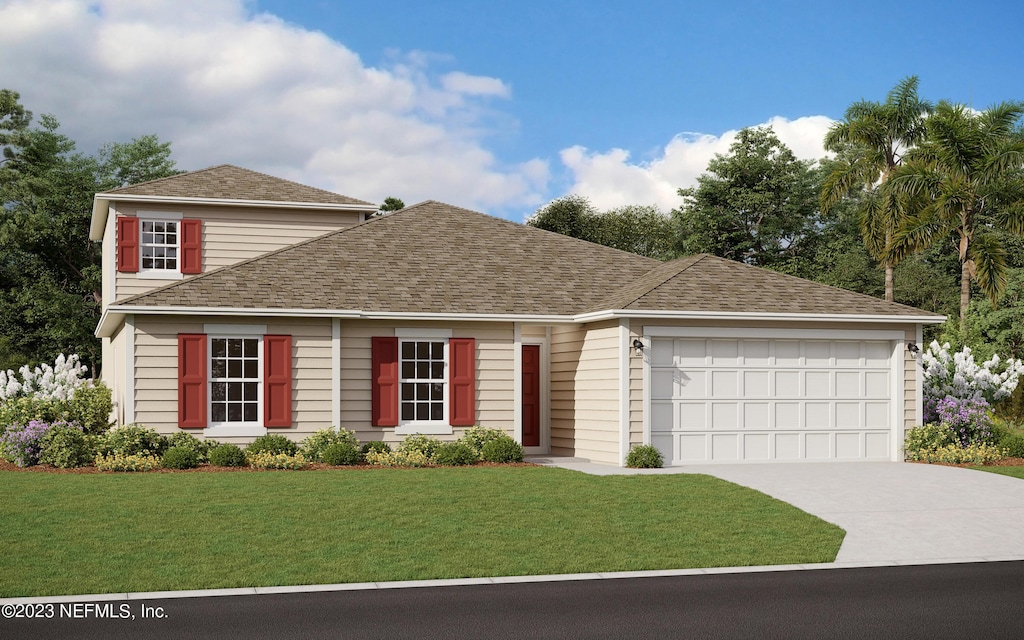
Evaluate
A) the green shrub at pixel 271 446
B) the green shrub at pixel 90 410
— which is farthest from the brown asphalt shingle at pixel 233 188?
the green shrub at pixel 271 446

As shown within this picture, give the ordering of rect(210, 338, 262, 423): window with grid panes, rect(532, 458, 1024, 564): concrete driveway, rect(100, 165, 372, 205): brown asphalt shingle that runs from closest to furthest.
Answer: rect(532, 458, 1024, 564): concrete driveway → rect(210, 338, 262, 423): window with grid panes → rect(100, 165, 372, 205): brown asphalt shingle

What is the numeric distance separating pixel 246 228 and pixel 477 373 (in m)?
7.27

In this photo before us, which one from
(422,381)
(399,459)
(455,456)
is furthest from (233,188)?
(455,456)

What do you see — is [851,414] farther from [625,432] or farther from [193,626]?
[193,626]

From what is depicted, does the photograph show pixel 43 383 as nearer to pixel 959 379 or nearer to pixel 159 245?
pixel 159 245

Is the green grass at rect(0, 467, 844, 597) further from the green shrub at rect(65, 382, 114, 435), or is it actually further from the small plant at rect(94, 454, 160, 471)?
the green shrub at rect(65, 382, 114, 435)

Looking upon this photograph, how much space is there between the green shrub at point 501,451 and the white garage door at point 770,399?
8.11 ft

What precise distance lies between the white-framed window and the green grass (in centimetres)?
302

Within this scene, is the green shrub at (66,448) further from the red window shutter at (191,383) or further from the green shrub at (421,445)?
the green shrub at (421,445)

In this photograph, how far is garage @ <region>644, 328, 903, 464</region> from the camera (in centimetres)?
1886

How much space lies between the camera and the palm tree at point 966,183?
99.4ft

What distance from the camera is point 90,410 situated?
19.7 meters

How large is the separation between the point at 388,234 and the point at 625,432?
769 cm

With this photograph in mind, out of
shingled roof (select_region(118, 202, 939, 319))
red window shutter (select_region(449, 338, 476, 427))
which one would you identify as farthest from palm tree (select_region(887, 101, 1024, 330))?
red window shutter (select_region(449, 338, 476, 427))
